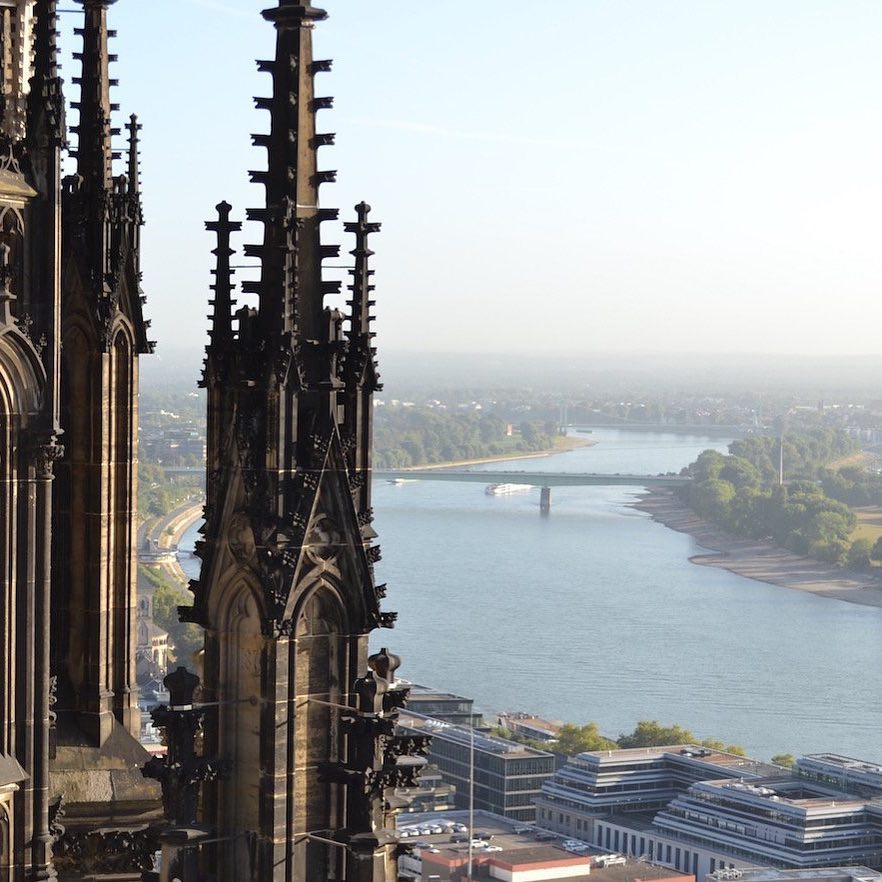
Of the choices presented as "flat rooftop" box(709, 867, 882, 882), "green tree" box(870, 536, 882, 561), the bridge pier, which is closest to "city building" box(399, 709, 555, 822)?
"flat rooftop" box(709, 867, 882, 882)

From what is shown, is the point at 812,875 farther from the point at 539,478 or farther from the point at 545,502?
the point at 545,502

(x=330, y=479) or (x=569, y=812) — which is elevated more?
(x=330, y=479)

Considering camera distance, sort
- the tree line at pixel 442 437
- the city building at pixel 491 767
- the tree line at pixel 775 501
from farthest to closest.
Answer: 1. the tree line at pixel 442 437
2. the tree line at pixel 775 501
3. the city building at pixel 491 767

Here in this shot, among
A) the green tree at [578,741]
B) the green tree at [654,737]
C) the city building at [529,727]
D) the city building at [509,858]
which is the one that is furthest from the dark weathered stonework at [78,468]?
the green tree at [654,737]

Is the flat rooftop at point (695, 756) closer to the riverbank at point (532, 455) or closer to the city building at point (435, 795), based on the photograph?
the city building at point (435, 795)

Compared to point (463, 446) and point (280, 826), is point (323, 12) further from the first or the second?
point (463, 446)

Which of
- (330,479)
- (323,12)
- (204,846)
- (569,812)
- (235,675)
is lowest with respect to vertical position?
(569,812)

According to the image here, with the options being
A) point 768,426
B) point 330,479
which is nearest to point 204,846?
point 330,479
